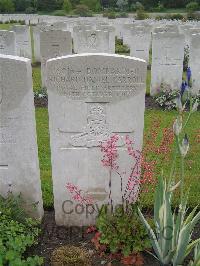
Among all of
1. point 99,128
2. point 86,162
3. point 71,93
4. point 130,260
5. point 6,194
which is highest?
point 71,93

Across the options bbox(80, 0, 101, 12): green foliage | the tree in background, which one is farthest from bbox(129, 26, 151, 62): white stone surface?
the tree in background

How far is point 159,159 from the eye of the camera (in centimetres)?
674

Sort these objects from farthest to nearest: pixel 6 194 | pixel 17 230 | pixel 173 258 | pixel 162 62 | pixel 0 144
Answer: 1. pixel 162 62
2. pixel 6 194
3. pixel 0 144
4. pixel 17 230
5. pixel 173 258

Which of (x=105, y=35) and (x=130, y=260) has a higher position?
(x=105, y=35)

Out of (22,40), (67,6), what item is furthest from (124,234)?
(67,6)

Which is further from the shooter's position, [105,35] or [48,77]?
[105,35]

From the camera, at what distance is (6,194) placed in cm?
479

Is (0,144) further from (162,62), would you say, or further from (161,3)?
(161,3)

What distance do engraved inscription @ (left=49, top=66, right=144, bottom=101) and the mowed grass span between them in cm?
91

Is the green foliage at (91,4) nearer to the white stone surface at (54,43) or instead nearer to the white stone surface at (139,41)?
the white stone surface at (139,41)

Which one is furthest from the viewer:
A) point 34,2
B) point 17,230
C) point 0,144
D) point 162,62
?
point 34,2

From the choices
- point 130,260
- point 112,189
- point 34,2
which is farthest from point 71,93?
point 34,2

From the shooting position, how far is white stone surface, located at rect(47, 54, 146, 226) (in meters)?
4.20

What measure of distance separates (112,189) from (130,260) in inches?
36.0
